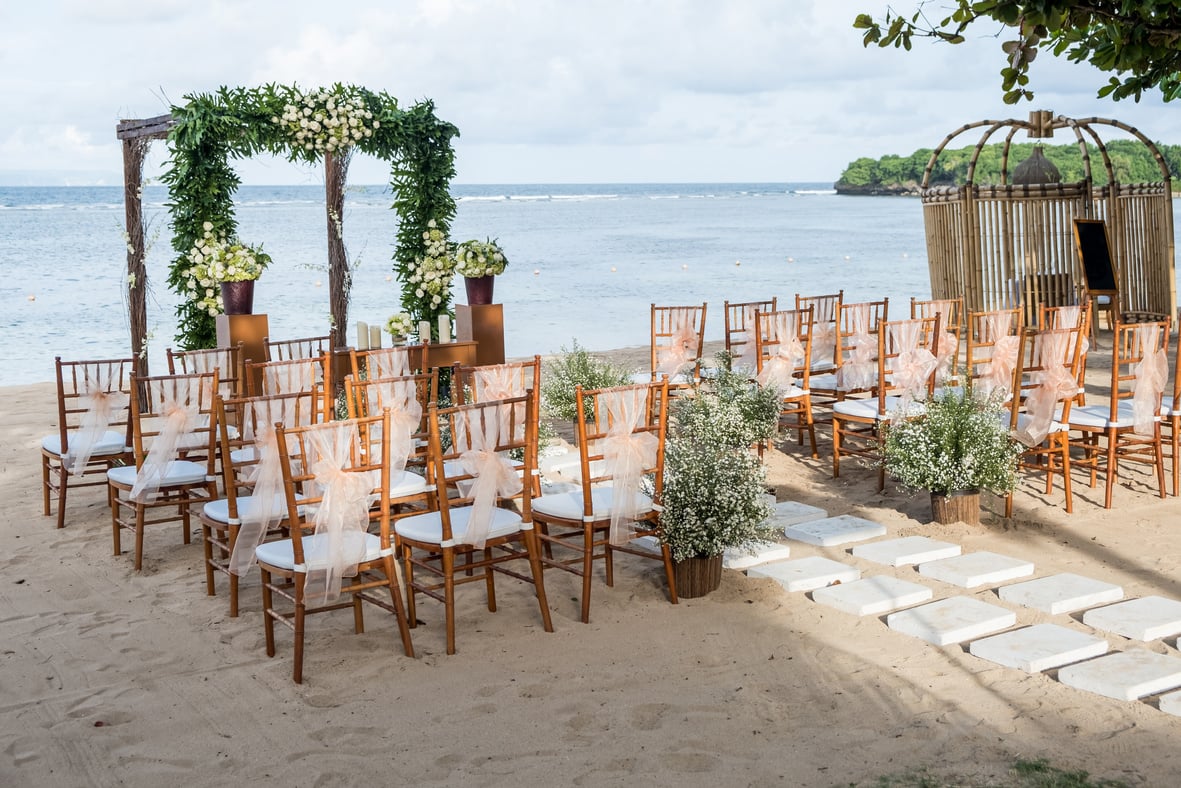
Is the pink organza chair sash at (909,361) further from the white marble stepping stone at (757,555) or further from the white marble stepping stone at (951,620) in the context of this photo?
the white marble stepping stone at (951,620)

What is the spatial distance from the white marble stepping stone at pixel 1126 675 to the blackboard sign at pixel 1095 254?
8.54 metres

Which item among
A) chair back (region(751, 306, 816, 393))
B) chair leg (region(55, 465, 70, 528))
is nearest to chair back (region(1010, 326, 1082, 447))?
chair back (region(751, 306, 816, 393))

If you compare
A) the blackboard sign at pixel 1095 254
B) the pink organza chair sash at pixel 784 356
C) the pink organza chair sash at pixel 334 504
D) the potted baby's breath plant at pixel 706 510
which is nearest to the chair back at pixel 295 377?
the pink organza chair sash at pixel 334 504

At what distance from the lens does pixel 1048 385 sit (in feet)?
20.0

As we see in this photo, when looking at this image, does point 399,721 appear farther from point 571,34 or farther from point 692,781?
point 571,34

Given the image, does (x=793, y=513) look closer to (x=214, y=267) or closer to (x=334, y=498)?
(x=334, y=498)

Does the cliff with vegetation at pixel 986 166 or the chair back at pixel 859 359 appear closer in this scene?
the chair back at pixel 859 359

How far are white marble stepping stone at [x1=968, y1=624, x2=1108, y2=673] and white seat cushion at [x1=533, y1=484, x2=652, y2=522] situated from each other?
4.49ft

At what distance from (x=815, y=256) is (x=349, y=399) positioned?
101ft

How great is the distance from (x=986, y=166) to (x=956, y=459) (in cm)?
5399

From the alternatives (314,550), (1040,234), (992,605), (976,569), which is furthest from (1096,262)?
(314,550)

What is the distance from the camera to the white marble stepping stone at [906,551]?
5145mm

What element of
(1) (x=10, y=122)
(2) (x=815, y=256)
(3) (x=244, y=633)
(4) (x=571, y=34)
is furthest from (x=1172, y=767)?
(1) (x=10, y=122)

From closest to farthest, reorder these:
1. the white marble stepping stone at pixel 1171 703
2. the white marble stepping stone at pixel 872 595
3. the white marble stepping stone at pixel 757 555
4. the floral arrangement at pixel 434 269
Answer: the white marble stepping stone at pixel 1171 703 → the white marble stepping stone at pixel 872 595 → the white marble stepping stone at pixel 757 555 → the floral arrangement at pixel 434 269
